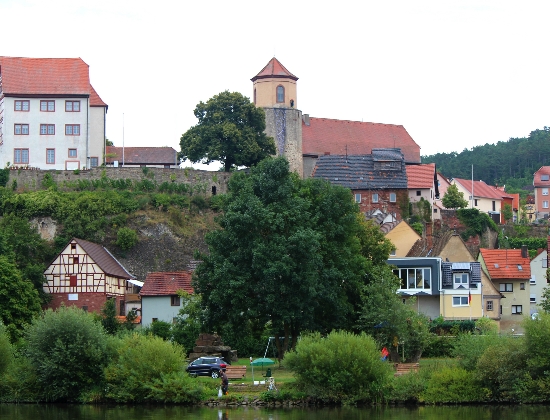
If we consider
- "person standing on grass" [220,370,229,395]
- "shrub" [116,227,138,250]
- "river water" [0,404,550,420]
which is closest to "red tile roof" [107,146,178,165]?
A: "shrub" [116,227,138,250]

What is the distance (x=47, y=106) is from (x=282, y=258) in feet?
103

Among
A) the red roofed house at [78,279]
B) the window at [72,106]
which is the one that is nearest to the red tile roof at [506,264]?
the red roofed house at [78,279]

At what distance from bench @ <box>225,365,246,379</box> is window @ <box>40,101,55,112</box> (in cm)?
3295

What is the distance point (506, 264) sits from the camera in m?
72.6

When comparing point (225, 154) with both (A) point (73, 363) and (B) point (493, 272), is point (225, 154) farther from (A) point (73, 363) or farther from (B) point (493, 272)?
(A) point (73, 363)

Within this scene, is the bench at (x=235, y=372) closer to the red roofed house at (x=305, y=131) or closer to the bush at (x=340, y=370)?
the bush at (x=340, y=370)

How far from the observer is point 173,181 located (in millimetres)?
78125

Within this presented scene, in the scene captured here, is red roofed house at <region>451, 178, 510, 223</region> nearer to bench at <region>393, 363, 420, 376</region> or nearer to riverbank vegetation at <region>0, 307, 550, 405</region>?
bench at <region>393, 363, 420, 376</region>

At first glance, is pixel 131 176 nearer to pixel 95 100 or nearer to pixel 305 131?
pixel 95 100

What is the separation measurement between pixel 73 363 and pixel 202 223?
93.4ft

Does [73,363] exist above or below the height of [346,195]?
below

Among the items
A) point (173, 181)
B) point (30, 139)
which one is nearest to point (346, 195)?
point (173, 181)

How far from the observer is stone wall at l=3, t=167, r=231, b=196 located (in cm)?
7544

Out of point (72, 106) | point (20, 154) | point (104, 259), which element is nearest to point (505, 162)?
point (72, 106)
